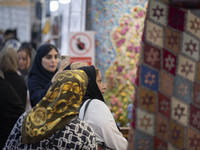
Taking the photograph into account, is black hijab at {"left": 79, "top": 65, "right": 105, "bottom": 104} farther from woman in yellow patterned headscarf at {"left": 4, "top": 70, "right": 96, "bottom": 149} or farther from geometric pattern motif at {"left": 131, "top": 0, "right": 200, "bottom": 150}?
geometric pattern motif at {"left": 131, "top": 0, "right": 200, "bottom": 150}

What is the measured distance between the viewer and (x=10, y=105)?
3.73 metres

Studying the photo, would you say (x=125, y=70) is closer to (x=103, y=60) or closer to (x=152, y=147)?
(x=103, y=60)

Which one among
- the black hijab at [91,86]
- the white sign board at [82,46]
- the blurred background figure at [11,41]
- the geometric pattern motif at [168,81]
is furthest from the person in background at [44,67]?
the blurred background figure at [11,41]

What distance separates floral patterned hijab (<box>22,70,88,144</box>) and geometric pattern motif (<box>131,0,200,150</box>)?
549 millimetres

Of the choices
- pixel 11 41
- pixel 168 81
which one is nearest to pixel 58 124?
pixel 168 81

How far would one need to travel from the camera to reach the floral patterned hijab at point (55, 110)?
8.27 ft

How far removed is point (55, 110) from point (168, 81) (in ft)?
2.49

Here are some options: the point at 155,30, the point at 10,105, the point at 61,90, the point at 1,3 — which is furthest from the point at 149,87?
the point at 1,3

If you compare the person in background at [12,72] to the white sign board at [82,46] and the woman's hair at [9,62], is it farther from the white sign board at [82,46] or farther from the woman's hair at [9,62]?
the white sign board at [82,46]

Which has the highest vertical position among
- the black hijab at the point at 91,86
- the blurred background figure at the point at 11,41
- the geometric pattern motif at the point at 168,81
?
the geometric pattern motif at the point at 168,81

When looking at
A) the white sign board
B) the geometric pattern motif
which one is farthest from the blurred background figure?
the geometric pattern motif

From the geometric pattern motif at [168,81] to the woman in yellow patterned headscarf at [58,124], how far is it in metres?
0.51

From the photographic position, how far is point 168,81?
215 centimetres

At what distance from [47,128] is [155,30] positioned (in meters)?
0.89
